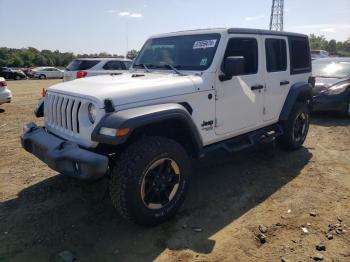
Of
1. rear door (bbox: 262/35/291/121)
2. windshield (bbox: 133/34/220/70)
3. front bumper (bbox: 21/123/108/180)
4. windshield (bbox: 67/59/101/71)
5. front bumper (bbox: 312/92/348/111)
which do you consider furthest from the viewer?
windshield (bbox: 67/59/101/71)

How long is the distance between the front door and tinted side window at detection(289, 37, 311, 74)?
1087 millimetres

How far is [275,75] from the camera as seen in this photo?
16.7ft

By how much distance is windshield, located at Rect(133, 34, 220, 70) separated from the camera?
13.5ft

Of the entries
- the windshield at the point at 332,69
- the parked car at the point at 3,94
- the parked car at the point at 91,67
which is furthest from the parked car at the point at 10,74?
the windshield at the point at 332,69

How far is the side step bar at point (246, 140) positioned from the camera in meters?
4.22

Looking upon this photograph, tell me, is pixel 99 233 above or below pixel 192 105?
below

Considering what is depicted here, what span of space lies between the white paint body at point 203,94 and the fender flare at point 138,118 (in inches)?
3.6

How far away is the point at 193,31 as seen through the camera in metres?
4.48

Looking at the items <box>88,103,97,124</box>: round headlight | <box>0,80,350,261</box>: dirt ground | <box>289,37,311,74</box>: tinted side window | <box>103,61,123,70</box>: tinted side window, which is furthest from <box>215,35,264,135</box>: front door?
<box>103,61,123,70</box>: tinted side window

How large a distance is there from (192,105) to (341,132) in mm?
5016

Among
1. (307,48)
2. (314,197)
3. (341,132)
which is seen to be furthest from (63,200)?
(341,132)

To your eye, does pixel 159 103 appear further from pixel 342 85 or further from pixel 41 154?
pixel 342 85

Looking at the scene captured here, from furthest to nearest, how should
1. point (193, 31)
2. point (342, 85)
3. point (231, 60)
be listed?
point (342, 85), point (193, 31), point (231, 60)

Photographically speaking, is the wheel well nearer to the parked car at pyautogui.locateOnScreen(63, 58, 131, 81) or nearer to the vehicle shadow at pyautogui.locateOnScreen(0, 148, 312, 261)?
the vehicle shadow at pyautogui.locateOnScreen(0, 148, 312, 261)
